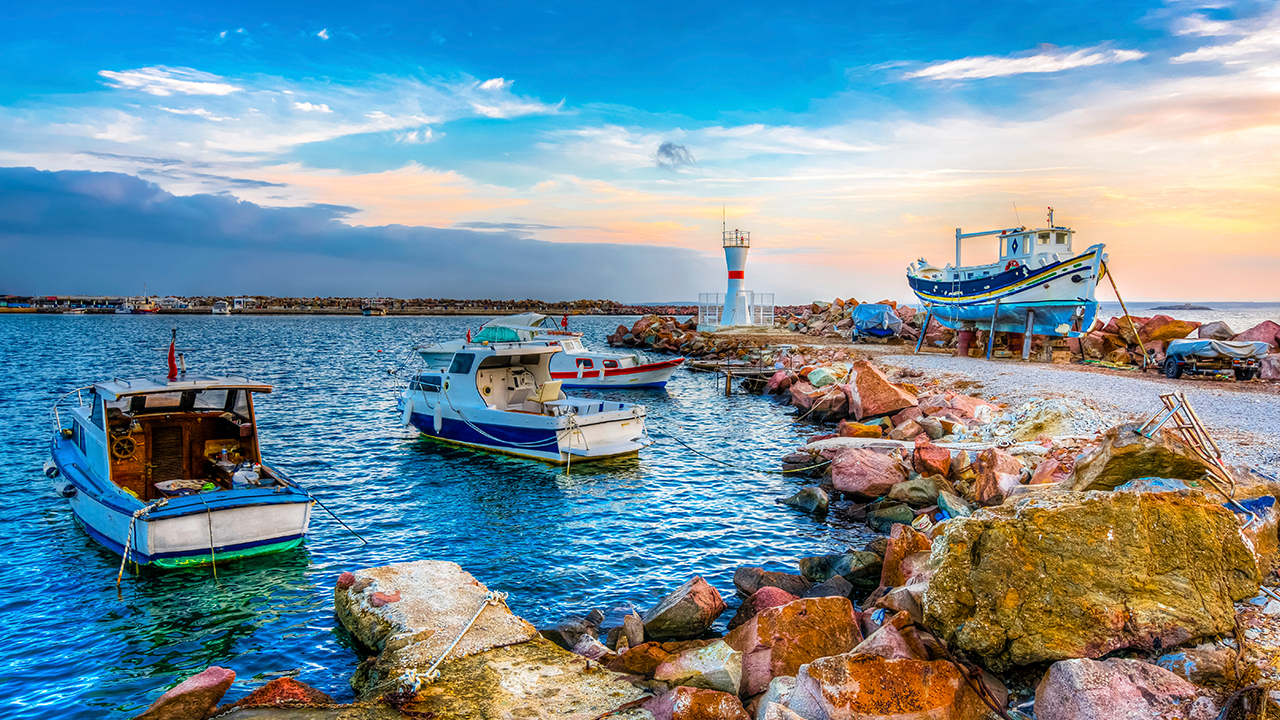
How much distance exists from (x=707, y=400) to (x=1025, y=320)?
14.6 meters

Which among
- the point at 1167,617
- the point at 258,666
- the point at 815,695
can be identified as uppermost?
the point at 1167,617

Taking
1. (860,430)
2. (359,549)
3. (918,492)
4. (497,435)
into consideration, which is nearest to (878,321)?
(860,430)

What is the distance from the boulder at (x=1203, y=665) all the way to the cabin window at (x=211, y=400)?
14113 millimetres

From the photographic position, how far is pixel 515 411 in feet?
63.2

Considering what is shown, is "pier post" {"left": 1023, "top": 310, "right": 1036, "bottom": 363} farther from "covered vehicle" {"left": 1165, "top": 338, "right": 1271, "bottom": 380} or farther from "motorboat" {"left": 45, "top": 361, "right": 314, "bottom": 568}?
"motorboat" {"left": 45, "top": 361, "right": 314, "bottom": 568}

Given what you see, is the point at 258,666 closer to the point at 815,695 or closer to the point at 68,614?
the point at 68,614

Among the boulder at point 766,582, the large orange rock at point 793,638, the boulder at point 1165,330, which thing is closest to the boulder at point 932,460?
the boulder at point 766,582

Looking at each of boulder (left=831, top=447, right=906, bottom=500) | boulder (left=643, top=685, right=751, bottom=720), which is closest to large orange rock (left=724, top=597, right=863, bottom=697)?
boulder (left=643, top=685, right=751, bottom=720)

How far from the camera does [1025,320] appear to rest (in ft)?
100

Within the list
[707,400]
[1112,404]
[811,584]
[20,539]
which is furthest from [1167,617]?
[707,400]

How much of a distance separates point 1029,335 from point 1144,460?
26.2 m

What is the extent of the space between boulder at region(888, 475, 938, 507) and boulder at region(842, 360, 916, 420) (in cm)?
757

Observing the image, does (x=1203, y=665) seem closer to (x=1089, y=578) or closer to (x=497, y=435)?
(x=1089, y=578)

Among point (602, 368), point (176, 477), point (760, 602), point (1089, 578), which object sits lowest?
point (760, 602)
